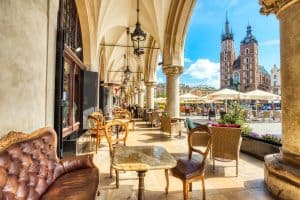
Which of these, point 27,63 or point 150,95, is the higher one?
point 150,95

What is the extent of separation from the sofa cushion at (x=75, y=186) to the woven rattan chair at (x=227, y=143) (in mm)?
2452

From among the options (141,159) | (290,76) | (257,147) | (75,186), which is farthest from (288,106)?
(75,186)

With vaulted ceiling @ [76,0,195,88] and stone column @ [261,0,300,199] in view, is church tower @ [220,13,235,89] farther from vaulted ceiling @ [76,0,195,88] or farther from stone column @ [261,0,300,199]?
stone column @ [261,0,300,199]

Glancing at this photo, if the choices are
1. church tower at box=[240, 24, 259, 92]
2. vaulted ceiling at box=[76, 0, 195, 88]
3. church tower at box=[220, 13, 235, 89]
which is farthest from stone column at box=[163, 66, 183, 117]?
church tower at box=[220, 13, 235, 89]

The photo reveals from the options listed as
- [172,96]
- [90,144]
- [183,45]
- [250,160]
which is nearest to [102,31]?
[183,45]

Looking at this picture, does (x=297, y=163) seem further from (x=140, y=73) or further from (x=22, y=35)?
(x=140, y=73)

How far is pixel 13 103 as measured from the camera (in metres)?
2.33

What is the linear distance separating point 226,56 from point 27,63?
69.9m

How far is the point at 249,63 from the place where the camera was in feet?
181

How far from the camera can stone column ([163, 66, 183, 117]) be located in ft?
26.9

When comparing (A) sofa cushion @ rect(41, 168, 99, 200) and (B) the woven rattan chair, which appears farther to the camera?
(B) the woven rattan chair

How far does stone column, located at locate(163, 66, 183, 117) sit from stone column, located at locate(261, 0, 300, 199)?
18.1 ft

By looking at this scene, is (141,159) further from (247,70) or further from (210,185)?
(247,70)

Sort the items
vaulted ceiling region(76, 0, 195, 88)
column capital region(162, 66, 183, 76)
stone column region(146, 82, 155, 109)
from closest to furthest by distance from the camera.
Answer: vaulted ceiling region(76, 0, 195, 88) → column capital region(162, 66, 183, 76) → stone column region(146, 82, 155, 109)
